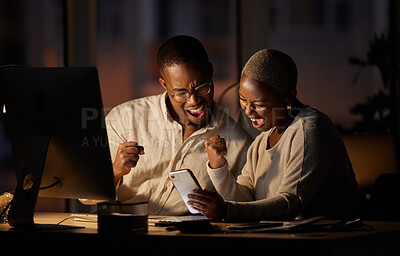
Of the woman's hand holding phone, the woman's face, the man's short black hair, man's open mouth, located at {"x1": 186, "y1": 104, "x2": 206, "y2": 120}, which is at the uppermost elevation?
the man's short black hair

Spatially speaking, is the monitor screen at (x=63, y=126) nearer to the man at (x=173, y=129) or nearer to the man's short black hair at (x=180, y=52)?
the man at (x=173, y=129)

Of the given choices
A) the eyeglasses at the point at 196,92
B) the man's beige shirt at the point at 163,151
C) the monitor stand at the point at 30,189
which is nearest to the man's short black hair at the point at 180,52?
the eyeglasses at the point at 196,92

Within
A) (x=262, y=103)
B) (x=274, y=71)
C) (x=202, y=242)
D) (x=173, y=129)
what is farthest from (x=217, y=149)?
(x=202, y=242)

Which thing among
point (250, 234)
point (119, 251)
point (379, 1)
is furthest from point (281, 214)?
point (379, 1)

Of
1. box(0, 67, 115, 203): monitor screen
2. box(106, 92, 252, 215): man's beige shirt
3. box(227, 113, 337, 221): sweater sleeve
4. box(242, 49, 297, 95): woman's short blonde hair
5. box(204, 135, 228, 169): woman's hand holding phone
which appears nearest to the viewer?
box(0, 67, 115, 203): monitor screen

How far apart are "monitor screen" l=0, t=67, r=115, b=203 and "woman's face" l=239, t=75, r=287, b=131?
54cm

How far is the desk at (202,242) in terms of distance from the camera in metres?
1.45

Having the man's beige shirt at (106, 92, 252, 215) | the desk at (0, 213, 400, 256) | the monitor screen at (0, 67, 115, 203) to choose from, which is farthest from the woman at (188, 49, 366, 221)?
the man's beige shirt at (106, 92, 252, 215)

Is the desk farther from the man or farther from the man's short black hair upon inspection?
the man's short black hair

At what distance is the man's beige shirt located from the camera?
8.32 feet

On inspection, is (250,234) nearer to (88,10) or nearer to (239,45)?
(239,45)

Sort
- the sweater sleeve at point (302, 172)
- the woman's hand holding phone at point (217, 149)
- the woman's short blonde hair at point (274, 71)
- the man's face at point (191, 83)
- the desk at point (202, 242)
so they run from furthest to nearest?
the man's face at point (191, 83) → the woman's hand holding phone at point (217, 149) → the woman's short blonde hair at point (274, 71) → the sweater sleeve at point (302, 172) → the desk at point (202, 242)

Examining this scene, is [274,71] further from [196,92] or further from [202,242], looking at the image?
[202,242]

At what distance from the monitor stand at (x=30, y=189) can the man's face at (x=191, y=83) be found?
2.47 ft
